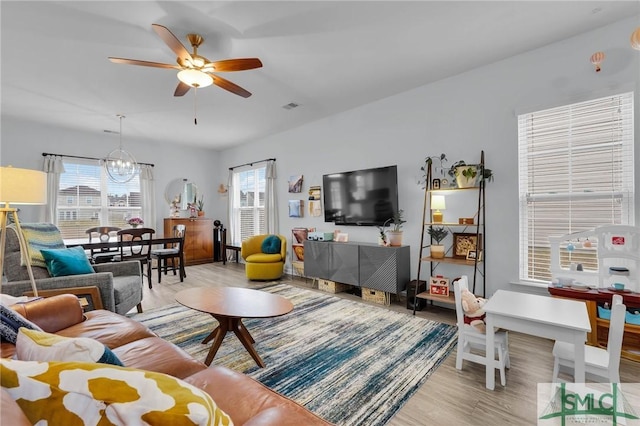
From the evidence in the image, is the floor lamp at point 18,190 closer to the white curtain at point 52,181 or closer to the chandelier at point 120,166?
the chandelier at point 120,166

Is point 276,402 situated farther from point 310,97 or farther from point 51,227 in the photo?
point 310,97

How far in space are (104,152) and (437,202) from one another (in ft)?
20.6

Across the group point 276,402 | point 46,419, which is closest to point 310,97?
point 276,402

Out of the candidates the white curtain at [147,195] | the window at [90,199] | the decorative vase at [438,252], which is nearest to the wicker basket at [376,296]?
the decorative vase at [438,252]

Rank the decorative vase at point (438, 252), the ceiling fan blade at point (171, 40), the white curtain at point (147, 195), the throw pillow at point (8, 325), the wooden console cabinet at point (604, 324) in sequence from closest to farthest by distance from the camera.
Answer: the throw pillow at point (8, 325) → the ceiling fan blade at point (171, 40) → the wooden console cabinet at point (604, 324) → the decorative vase at point (438, 252) → the white curtain at point (147, 195)

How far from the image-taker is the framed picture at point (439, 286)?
3291 mm

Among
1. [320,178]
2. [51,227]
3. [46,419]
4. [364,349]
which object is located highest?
[320,178]

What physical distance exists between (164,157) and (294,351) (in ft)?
19.1

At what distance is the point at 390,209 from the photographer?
396 centimetres

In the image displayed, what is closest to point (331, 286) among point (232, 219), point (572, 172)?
point (572, 172)

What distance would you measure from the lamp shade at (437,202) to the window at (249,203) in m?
3.71

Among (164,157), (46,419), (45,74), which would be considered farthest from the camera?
(164,157)

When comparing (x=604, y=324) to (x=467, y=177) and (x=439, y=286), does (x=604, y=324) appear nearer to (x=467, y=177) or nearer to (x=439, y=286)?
(x=439, y=286)

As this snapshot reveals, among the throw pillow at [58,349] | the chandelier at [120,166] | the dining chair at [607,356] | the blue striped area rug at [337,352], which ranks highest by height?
the chandelier at [120,166]
